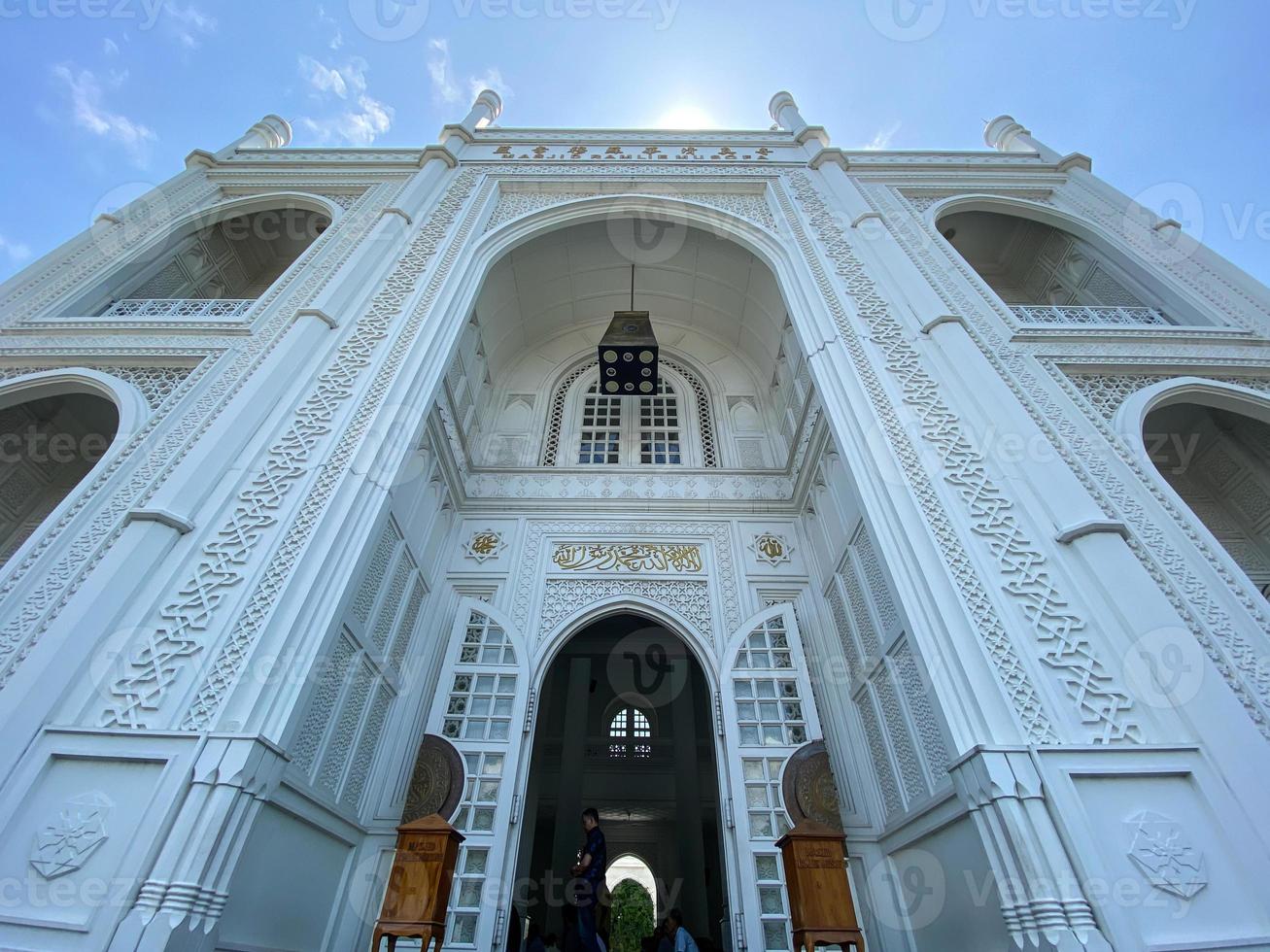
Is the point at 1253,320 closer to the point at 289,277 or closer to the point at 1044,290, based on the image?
the point at 1044,290

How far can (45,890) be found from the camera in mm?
2266

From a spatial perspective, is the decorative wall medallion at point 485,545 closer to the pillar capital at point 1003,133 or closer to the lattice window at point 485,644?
the lattice window at point 485,644

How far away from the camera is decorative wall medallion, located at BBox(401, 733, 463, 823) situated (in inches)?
157

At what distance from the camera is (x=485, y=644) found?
483 cm

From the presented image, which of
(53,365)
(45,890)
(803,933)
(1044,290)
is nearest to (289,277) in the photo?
(53,365)

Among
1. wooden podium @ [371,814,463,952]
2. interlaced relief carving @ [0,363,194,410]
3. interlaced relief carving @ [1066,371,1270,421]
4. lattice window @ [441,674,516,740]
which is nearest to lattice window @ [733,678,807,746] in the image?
lattice window @ [441,674,516,740]

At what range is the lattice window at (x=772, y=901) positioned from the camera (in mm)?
3518

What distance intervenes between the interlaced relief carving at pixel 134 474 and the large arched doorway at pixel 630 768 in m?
3.79

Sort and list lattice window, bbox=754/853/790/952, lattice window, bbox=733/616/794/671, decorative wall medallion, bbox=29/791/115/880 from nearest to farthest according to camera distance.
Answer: decorative wall medallion, bbox=29/791/115/880, lattice window, bbox=754/853/790/952, lattice window, bbox=733/616/794/671

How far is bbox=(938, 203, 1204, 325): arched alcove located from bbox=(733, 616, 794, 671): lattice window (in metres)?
3.50

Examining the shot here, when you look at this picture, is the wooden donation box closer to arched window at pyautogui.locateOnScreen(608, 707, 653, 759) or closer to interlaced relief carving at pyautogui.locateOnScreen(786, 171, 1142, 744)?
interlaced relief carving at pyautogui.locateOnScreen(786, 171, 1142, 744)

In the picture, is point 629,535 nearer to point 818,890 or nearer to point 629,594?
point 629,594

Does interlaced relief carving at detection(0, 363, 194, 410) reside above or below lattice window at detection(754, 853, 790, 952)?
above

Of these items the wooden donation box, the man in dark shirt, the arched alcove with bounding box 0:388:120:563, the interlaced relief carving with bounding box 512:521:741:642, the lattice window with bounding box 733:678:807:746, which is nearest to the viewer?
the wooden donation box
